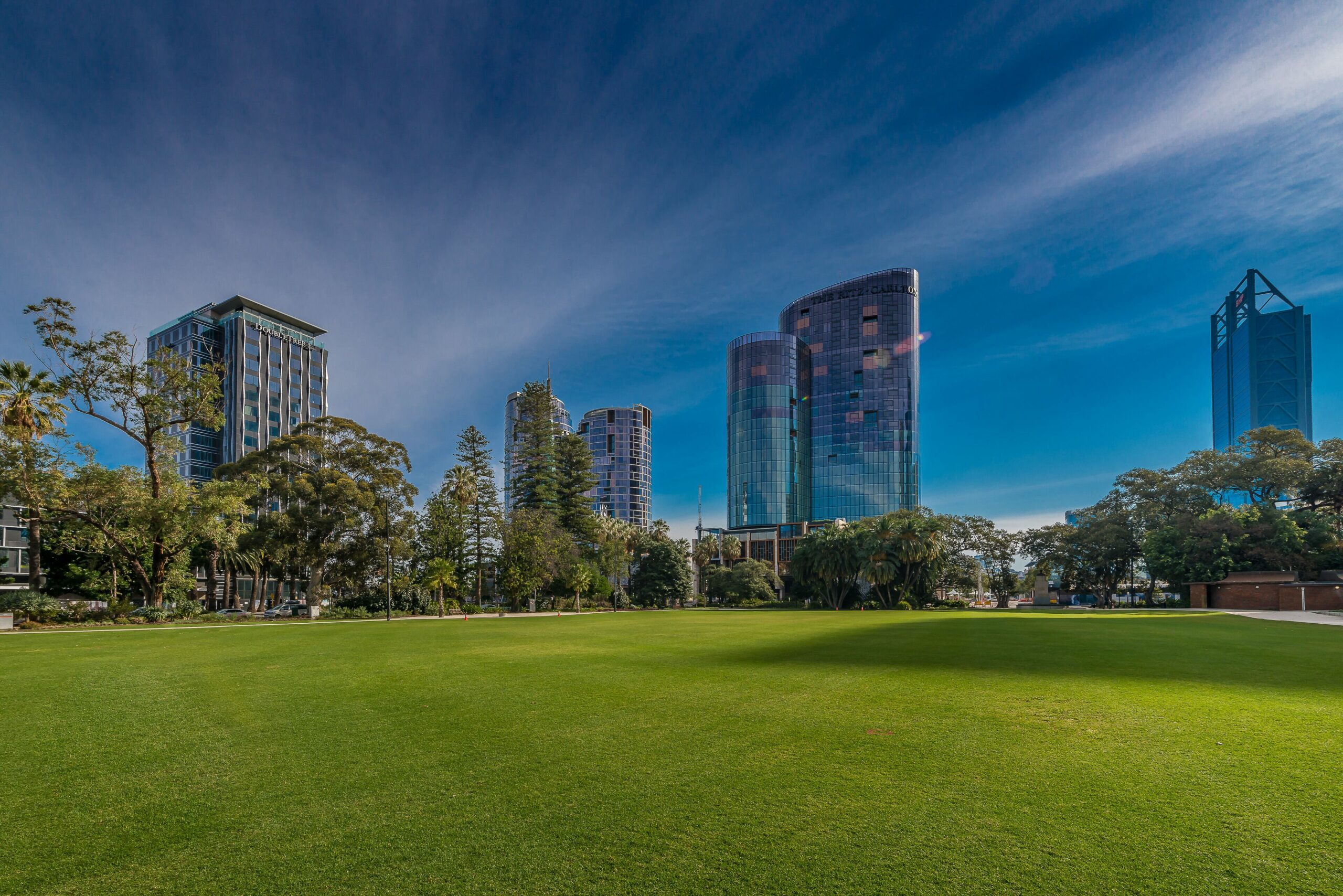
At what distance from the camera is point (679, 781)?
16.4 feet

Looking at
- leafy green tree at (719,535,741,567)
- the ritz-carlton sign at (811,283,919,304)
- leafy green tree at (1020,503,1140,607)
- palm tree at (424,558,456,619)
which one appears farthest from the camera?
the ritz-carlton sign at (811,283,919,304)

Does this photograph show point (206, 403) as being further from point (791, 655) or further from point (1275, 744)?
point (1275, 744)

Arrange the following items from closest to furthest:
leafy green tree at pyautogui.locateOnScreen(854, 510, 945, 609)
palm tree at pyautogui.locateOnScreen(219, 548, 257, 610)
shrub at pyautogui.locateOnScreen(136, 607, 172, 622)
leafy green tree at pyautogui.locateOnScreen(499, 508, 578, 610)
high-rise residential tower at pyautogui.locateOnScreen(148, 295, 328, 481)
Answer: shrub at pyautogui.locateOnScreen(136, 607, 172, 622) → palm tree at pyautogui.locateOnScreen(219, 548, 257, 610) → leafy green tree at pyautogui.locateOnScreen(499, 508, 578, 610) → leafy green tree at pyautogui.locateOnScreen(854, 510, 945, 609) → high-rise residential tower at pyautogui.locateOnScreen(148, 295, 328, 481)

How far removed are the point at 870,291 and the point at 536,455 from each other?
90440 millimetres

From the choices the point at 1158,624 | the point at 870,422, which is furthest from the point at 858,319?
the point at 1158,624

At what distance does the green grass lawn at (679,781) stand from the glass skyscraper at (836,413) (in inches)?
4363

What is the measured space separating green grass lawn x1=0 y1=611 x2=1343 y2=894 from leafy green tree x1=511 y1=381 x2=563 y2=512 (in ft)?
180

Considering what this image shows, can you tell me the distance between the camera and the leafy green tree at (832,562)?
188 ft

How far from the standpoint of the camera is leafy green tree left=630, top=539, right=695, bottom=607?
67062 millimetres

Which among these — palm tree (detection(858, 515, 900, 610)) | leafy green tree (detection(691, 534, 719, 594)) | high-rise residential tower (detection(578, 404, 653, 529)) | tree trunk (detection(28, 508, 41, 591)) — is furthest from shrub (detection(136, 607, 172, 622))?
high-rise residential tower (detection(578, 404, 653, 529))

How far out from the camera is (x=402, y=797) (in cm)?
Answer: 469

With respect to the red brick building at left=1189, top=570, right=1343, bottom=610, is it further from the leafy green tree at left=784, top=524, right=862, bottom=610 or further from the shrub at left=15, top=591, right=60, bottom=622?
the shrub at left=15, top=591, right=60, bottom=622

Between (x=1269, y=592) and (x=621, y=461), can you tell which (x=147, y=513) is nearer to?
(x=1269, y=592)

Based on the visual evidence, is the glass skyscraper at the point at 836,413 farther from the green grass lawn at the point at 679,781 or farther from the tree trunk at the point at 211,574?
the green grass lawn at the point at 679,781
